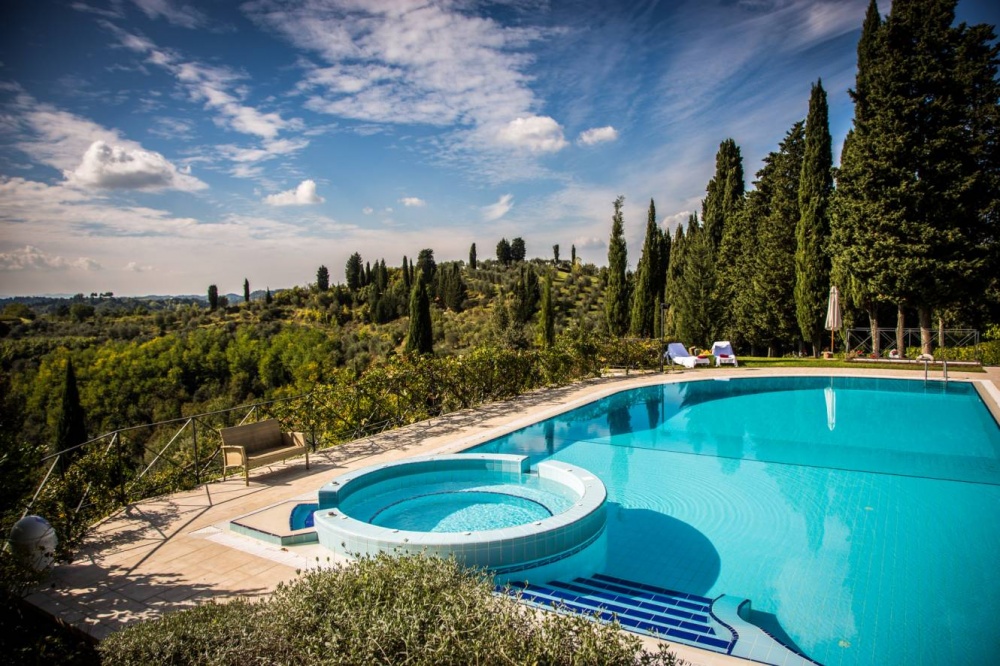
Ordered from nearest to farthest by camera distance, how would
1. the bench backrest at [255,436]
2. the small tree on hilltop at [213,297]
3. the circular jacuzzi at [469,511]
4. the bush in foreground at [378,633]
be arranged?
the bush in foreground at [378,633] → the circular jacuzzi at [469,511] → the bench backrest at [255,436] → the small tree on hilltop at [213,297]

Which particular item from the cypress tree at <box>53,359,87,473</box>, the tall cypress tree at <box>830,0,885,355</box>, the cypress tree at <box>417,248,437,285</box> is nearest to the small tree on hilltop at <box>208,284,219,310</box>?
the cypress tree at <box>417,248,437,285</box>

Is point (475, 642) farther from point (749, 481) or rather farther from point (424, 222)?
point (424, 222)

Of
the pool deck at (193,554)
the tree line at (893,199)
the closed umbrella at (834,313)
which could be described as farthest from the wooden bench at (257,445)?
the tree line at (893,199)

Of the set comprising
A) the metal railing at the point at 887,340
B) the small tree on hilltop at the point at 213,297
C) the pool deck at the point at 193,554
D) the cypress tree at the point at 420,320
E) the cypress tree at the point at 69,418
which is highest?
the small tree on hilltop at the point at 213,297

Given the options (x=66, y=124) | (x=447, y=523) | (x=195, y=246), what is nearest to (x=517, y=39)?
(x=66, y=124)

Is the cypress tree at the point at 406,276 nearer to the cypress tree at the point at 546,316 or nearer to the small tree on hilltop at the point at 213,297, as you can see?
the small tree on hilltop at the point at 213,297

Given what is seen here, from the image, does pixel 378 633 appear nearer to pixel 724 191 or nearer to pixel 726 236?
pixel 726 236

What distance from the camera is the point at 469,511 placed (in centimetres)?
661

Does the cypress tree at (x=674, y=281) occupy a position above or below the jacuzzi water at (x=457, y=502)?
above

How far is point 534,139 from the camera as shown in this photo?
48.8ft

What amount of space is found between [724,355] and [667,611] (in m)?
17.4

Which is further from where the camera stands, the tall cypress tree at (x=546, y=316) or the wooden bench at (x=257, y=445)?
the tall cypress tree at (x=546, y=316)

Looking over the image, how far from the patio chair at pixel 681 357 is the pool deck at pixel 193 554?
42.3 feet

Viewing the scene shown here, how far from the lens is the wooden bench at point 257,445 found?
6.92 metres
